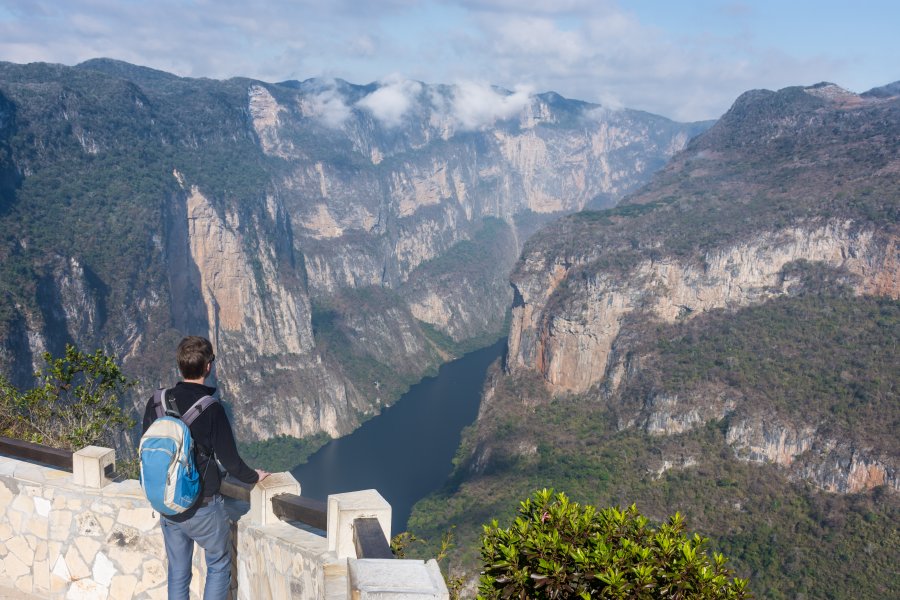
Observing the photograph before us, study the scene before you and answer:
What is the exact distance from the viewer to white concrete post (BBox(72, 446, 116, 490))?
867 centimetres

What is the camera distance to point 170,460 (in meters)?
6.62

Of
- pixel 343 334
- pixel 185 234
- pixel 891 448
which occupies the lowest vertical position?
pixel 343 334

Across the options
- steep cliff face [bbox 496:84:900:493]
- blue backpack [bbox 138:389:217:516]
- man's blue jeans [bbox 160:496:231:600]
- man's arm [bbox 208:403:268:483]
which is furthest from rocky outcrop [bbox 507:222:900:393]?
blue backpack [bbox 138:389:217:516]

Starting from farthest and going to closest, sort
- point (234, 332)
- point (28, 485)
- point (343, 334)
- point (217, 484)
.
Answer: point (343, 334), point (234, 332), point (28, 485), point (217, 484)

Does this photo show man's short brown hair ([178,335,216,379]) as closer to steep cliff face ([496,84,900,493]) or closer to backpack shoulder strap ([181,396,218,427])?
backpack shoulder strap ([181,396,218,427])

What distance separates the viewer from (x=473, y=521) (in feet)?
181

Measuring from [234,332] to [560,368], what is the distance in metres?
51.4

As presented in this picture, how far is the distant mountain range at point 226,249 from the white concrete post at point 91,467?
57359 mm

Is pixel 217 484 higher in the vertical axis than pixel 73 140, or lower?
lower

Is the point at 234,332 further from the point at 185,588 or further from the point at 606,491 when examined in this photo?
the point at 185,588

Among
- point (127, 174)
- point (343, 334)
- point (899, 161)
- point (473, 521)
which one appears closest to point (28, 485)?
point (473, 521)

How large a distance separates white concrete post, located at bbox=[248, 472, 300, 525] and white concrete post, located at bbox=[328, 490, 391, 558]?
1.00 meters

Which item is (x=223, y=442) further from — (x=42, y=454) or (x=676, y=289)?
(x=676, y=289)

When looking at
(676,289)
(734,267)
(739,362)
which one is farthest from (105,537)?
(734,267)
